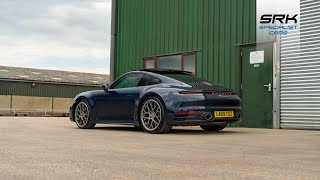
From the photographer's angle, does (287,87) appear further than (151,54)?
No

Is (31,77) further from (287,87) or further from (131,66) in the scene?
(287,87)

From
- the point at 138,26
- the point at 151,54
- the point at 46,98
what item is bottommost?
the point at 46,98

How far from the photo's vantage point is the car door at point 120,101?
9.62 m

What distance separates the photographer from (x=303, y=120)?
36.5 ft

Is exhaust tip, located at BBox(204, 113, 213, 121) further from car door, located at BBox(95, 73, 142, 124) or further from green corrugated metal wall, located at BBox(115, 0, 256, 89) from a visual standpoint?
green corrugated metal wall, located at BBox(115, 0, 256, 89)

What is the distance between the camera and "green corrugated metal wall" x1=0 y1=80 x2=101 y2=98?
134 feet

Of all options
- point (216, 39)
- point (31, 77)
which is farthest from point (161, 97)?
point (31, 77)

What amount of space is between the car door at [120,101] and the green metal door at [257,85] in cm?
374

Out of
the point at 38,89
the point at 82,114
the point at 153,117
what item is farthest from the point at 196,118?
the point at 38,89

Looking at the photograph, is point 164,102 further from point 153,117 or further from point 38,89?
point 38,89

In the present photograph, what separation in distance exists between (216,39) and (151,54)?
3.02 m

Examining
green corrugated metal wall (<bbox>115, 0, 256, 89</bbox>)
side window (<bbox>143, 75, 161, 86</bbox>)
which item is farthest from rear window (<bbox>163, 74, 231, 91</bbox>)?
green corrugated metal wall (<bbox>115, 0, 256, 89</bbox>)

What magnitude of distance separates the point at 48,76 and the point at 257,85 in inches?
1413

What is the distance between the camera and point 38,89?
42406mm
